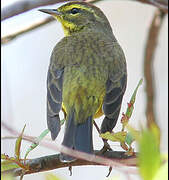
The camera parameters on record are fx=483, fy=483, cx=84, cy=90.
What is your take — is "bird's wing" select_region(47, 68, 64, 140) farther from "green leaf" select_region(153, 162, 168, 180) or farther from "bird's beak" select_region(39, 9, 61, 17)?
"green leaf" select_region(153, 162, 168, 180)

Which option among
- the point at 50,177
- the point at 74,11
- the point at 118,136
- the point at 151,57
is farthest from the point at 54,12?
the point at 50,177

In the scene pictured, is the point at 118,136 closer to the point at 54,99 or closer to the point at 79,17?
the point at 54,99

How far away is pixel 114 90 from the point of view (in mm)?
3281

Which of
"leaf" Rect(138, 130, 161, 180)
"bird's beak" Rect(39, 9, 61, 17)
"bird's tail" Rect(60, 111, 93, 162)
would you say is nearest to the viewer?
"leaf" Rect(138, 130, 161, 180)

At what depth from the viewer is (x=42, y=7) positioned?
3859mm

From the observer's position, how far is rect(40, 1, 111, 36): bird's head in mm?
4217

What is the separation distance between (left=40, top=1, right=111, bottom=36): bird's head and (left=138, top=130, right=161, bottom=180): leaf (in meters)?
3.07

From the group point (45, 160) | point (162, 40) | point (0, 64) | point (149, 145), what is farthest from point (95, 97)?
point (162, 40)

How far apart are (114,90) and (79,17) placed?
4.25 feet

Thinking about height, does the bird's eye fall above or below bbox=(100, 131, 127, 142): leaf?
above

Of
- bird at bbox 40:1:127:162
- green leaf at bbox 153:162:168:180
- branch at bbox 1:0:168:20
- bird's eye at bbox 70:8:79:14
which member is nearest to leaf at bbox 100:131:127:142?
bird at bbox 40:1:127:162

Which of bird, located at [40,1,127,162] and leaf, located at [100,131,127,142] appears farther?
bird, located at [40,1,127,162]

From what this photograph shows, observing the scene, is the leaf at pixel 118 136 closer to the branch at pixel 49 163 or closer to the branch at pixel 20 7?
the branch at pixel 49 163

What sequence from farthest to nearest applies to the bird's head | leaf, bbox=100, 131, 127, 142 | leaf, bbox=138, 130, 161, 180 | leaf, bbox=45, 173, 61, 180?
the bird's head
leaf, bbox=100, 131, 127, 142
leaf, bbox=45, 173, 61, 180
leaf, bbox=138, 130, 161, 180
